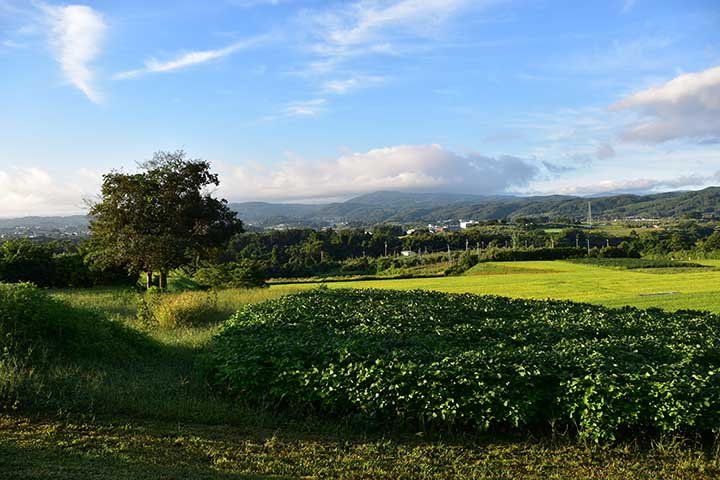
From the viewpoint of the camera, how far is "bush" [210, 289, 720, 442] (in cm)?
625

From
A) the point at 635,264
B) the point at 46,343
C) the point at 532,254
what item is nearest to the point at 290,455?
the point at 46,343

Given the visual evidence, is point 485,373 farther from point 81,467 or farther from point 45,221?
point 45,221

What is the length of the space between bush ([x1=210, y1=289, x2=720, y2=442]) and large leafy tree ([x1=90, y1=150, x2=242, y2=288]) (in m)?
15.7

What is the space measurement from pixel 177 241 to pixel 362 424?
19.6 metres

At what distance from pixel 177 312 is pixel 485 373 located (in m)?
11.1

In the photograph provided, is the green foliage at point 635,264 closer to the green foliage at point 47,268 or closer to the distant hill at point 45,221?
the green foliage at point 47,268

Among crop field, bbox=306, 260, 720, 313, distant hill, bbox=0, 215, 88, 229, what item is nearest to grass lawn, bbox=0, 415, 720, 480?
crop field, bbox=306, 260, 720, 313

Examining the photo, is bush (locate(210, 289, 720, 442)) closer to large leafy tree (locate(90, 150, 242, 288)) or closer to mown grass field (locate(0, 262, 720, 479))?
mown grass field (locate(0, 262, 720, 479))

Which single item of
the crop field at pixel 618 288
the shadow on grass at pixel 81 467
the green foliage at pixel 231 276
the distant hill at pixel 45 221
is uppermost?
the distant hill at pixel 45 221

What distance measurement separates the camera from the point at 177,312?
1549 centimetres

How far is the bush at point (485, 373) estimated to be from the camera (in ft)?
20.5

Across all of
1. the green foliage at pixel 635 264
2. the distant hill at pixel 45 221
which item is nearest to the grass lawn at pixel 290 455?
the green foliage at pixel 635 264

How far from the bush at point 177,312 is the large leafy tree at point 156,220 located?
7.87 meters

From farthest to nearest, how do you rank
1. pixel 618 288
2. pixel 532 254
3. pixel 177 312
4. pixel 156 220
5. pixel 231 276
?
pixel 532 254, pixel 618 288, pixel 231 276, pixel 156 220, pixel 177 312
